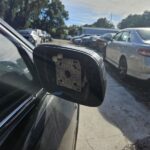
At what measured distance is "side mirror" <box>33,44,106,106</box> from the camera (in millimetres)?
1260

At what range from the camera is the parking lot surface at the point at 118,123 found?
402 centimetres

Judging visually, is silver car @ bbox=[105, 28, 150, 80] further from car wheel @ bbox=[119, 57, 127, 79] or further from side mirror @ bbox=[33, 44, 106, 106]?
side mirror @ bbox=[33, 44, 106, 106]

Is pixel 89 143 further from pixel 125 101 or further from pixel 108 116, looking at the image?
pixel 125 101

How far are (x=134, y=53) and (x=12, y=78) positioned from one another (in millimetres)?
5475

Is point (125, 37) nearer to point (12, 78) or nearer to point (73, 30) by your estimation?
point (12, 78)

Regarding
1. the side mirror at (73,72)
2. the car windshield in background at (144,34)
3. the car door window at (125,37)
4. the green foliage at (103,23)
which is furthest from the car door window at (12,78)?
the green foliage at (103,23)

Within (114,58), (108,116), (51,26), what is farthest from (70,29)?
(108,116)

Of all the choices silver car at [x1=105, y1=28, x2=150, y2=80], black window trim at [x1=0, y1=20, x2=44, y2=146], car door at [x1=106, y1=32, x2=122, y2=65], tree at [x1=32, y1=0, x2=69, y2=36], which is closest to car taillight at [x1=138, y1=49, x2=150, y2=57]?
silver car at [x1=105, y1=28, x2=150, y2=80]

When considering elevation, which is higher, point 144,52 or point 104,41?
point 144,52

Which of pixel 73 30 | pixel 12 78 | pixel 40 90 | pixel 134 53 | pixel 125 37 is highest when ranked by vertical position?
pixel 12 78

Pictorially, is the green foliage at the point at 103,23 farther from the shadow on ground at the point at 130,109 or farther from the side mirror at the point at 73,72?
the side mirror at the point at 73,72

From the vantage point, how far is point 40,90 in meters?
1.81

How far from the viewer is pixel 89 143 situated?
4.00 m

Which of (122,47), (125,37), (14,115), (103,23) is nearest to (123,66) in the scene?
(122,47)
